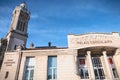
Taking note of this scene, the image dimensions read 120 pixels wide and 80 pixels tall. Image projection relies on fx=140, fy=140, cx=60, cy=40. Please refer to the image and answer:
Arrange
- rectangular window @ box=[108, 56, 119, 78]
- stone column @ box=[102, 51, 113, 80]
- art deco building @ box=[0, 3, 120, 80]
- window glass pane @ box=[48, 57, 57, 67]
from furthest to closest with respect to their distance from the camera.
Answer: window glass pane @ box=[48, 57, 57, 67]
rectangular window @ box=[108, 56, 119, 78]
art deco building @ box=[0, 3, 120, 80]
stone column @ box=[102, 51, 113, 80]

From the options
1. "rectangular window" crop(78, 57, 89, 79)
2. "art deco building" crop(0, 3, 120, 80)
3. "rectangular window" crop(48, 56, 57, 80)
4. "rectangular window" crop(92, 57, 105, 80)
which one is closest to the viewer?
"art deco building" crop(0, 3, 120, 80)

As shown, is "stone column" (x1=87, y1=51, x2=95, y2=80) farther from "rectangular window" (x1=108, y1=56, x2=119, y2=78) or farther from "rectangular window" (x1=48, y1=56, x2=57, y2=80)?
"rectangular window" (x1=48, y1=56, x2=57, y2=80)

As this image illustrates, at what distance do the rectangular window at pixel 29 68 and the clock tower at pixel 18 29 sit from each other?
28.2 ft

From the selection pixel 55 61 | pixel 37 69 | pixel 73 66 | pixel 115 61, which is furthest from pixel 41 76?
pixel 115 61

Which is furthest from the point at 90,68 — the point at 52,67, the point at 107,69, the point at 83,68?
the point at 52,67

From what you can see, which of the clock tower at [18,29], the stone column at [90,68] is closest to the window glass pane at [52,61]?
the stone column at [90,68]

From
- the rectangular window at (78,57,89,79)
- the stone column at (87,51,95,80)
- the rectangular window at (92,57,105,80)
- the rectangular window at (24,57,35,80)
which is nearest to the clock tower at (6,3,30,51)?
the rectangular window at (24,57,35,80)

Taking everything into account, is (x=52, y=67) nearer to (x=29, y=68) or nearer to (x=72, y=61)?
(x=72, y=61)

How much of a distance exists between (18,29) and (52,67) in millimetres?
17223

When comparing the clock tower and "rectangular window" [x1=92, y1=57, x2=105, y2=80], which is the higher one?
the clock tower

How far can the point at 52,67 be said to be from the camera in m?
22.2

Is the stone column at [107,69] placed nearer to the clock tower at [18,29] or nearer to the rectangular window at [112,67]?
the rectangular window at [112,67]

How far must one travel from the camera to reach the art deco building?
2106 cm

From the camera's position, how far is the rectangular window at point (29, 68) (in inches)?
842
